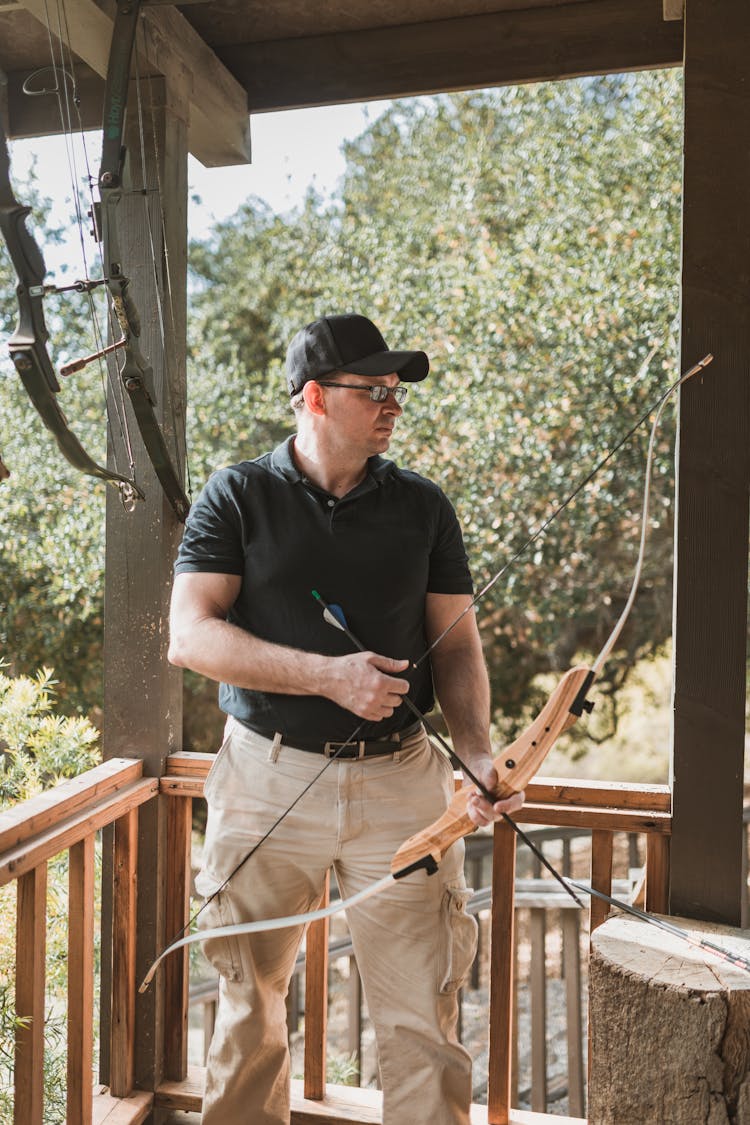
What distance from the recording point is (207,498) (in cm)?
182

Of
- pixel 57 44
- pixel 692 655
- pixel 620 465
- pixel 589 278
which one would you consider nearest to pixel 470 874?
pixel 620 465

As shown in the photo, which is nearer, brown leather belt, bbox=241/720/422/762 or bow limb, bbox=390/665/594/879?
bow limb, bbox=390/665/594/879

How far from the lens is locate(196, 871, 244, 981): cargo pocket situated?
175cm

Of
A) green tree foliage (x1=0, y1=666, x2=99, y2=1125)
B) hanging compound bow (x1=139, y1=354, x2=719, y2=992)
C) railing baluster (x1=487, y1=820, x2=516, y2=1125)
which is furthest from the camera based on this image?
green tree foliage (x1=0, y1=666, x2=99, y2=1125)

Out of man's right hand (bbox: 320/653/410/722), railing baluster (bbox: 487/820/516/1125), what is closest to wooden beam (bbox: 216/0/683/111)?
man's right hand (bbox: 320/653/410/722)

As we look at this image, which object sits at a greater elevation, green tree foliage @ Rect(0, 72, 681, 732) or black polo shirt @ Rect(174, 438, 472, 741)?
green tree foliage @ Rect(0, 72, 681, 732)

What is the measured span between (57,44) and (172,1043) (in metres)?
2.32

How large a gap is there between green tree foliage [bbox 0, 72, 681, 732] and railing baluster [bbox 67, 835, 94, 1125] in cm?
336

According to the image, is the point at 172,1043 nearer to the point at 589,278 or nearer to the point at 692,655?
the point at 692,655

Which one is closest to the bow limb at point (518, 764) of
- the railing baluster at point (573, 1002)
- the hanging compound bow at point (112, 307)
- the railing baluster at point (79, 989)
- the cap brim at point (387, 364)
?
the cap brim at point (387, 364)

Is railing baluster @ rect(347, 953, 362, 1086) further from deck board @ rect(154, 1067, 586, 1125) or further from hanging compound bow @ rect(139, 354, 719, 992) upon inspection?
hanging compound bow @ rect(139, 354, 719, 992)

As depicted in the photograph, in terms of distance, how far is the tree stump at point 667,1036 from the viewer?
152cm

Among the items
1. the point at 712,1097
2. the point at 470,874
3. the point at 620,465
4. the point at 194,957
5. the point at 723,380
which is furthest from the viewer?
the point at 470,874

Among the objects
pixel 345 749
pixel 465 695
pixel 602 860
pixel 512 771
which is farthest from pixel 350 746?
pixel 602 860
